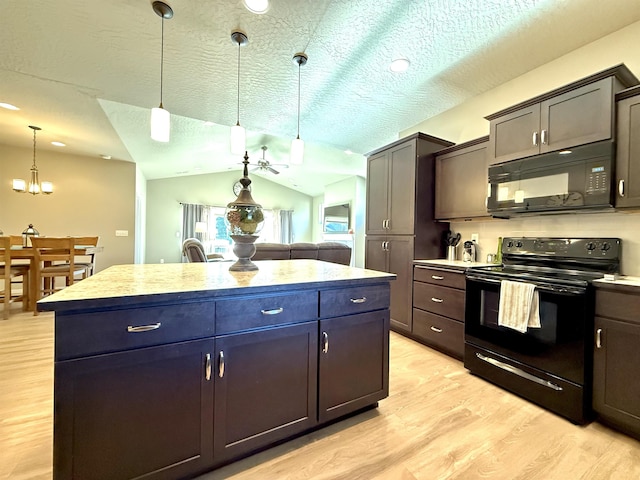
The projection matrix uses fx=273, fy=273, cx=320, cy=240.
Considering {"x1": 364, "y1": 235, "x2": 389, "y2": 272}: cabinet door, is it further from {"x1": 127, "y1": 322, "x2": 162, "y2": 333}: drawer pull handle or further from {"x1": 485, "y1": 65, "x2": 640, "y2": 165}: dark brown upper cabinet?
{"x1": 127, "y1": 322, "x2": 162, "y2": 333}: drawer pull handle

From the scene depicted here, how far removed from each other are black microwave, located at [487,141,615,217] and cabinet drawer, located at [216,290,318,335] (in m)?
1.93

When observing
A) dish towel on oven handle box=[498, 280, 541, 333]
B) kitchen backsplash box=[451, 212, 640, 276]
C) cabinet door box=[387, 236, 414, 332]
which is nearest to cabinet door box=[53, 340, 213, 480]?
dish towel on oven handle box=[498, 280, 541, 333]

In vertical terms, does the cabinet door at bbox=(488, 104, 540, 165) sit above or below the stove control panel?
above

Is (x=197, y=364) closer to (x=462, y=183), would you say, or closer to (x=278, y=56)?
(x=278, y=56)

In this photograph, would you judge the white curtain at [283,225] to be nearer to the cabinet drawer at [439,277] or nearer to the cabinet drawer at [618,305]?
the cabinet drawer at [439,277]

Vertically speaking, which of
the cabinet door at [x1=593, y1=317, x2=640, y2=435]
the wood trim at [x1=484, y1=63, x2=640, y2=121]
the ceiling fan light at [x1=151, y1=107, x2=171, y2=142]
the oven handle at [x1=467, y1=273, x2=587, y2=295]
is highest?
the wood trim at [x1=484, y1=63, x2=640, y2=121]

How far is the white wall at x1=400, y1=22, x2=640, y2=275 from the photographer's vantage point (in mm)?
1965

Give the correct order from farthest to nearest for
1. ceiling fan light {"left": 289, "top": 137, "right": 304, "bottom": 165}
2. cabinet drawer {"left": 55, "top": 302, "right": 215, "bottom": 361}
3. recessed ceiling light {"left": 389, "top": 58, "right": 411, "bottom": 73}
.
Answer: recessed ceiling light {"left": 389, "top": 58, "right": 411, "bottom": 73} → ceiling fan light {"left": 289, "top": 137, "right": 304, "bottom": 165} → cabinet drawer {"left": 55, "top": 302, "right": 215, "bottom": 361}

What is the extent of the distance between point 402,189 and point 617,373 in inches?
87.7

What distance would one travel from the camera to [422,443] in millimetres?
1495

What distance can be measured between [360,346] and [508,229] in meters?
2.03

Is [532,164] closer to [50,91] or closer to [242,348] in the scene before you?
[242,348]

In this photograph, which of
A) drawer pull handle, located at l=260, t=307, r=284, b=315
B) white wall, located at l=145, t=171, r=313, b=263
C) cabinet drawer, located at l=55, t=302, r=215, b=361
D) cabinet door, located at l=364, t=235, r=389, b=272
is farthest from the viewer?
white wall, located at l=145, t=171, r=313, b=263

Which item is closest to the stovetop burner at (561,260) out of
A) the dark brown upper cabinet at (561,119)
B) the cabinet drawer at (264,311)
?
the dark brown upper cabinet at (561,119)
